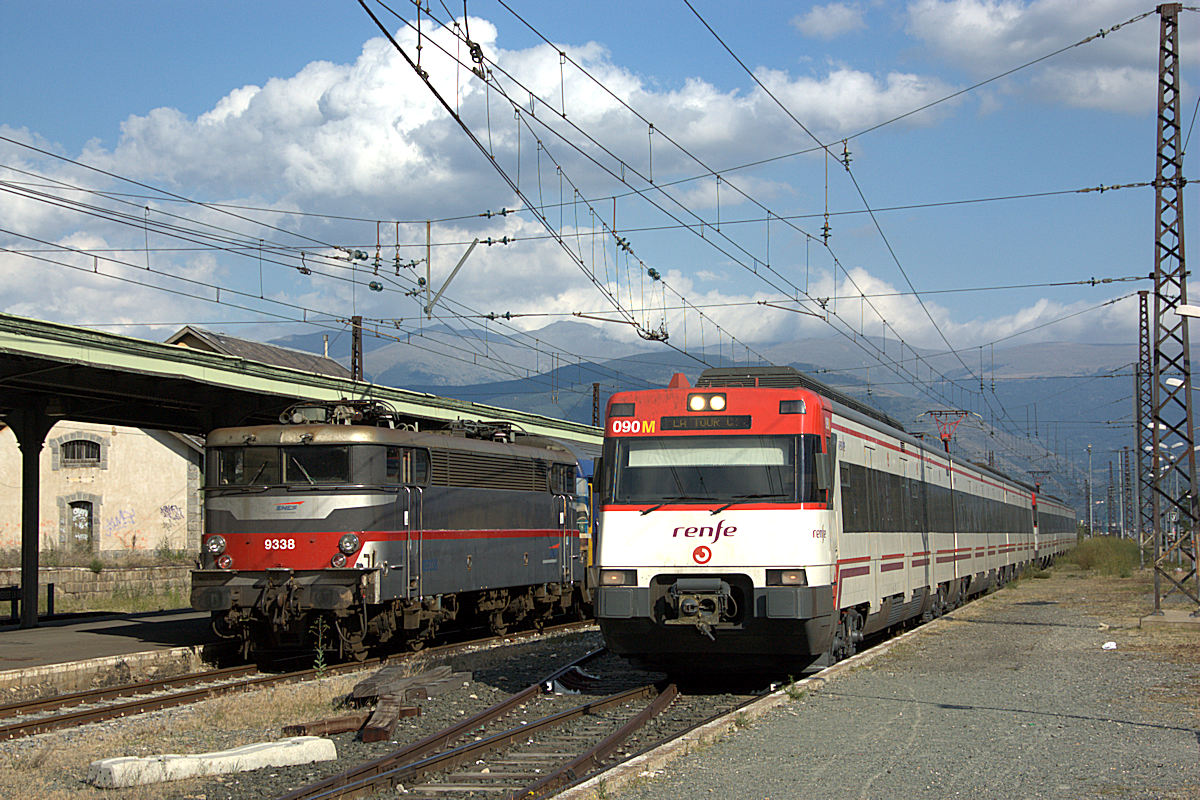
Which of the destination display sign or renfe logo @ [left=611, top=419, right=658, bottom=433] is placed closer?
the destination display sign

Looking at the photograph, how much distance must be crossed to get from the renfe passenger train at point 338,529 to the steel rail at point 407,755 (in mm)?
3690

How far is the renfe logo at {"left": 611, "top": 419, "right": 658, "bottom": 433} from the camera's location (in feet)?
44.2

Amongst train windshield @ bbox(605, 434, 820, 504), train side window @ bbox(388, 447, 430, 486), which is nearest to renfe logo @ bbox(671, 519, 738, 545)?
train windshield @ bbox(605, 434, 820, 504)

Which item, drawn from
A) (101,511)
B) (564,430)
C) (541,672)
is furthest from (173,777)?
(101,511)

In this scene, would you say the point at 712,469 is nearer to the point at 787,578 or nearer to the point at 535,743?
the point at 787,578

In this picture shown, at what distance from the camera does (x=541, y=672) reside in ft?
51.5

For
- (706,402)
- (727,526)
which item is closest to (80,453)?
(706,402)

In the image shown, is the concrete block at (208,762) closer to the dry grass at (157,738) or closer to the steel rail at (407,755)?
the dry grass at (157,738)

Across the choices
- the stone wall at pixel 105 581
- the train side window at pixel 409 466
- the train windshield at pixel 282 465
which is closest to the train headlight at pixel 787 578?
the train side window at pixel 409 466

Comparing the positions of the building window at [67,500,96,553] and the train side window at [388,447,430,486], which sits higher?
the train side window at [388,447,430,486]

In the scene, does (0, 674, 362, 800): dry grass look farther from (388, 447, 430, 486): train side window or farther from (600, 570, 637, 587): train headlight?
(388, 447, 430, 486): train side window

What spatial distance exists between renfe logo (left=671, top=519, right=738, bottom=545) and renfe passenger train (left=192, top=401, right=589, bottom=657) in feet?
16.6

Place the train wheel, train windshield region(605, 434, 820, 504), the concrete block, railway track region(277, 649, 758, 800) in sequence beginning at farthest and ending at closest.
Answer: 1. the train wheel
2. train windshield region(605, 434, 820, 504)
3. the concrete block
4. railway track region(277, 649, 758, 800)

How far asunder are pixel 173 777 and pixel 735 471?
638cm
